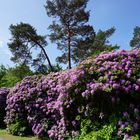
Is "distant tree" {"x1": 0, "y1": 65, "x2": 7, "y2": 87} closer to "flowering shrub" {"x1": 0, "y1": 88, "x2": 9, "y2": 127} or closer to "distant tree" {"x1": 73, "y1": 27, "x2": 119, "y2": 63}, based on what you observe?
"distant tree" {"x1": 73, "y1": 27, "x2": 119, "y2": 63}

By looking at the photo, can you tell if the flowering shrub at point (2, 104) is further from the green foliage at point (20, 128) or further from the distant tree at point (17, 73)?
the distant tree at point (17, 73)

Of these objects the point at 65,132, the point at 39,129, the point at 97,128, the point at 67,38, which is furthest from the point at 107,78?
the point at 67,38

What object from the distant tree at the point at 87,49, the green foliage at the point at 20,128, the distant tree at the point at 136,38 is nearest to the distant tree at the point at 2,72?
the distant tree at the point at 87,49

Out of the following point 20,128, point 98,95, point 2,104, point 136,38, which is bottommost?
point 98,95

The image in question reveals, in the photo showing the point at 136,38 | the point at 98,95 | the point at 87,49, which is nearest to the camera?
the point at 98,95

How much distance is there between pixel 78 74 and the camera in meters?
10.6

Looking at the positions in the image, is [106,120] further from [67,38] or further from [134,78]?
[67,38]

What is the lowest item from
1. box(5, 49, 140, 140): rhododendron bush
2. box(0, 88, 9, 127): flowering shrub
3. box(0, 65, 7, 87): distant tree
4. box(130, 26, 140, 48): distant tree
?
box(5, 49, 140, 140): rhododendron bush

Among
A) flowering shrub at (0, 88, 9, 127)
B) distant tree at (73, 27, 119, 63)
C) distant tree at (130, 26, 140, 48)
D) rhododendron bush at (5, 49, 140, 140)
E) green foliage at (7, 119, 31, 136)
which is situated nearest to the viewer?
rhododendron bush at (5, 49, 140, 140)

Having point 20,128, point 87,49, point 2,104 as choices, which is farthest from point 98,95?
point 87,49

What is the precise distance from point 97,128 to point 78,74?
1520mm

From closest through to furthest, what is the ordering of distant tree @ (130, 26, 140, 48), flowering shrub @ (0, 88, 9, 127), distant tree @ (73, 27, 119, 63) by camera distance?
flowering shrub @ (0, 88, 9, 127) < distant tree @ (73, 27, 119, 63) < distant tree @ (130, 26, 140, 48)

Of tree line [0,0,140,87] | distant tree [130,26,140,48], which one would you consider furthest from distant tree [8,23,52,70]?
distant tree [130,26,140,48]

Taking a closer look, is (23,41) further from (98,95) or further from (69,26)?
(98,95)
